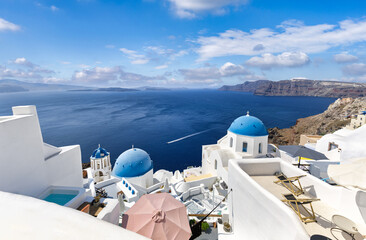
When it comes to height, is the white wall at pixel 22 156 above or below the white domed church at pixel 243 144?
above

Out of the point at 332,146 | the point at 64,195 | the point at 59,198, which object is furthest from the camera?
the point at 332,146

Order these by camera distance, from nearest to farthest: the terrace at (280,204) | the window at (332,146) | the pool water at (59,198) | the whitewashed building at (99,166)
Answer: the terrace at (280,204) < the pool water at (59,198) < the window at (332,146) < the whitewashed building at (99,166)

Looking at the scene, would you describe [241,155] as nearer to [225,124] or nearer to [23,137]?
[23,137]

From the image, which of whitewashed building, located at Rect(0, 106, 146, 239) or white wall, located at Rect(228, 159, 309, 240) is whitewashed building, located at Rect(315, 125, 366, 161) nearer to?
white wall, located at Rect(228, 159, 309, 240)

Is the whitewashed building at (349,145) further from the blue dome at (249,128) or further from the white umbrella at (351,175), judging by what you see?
the white umbrella at (351,175)

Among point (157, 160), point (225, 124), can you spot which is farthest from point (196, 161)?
point (225, 124)

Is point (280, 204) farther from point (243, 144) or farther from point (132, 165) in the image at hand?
point (132, 165)

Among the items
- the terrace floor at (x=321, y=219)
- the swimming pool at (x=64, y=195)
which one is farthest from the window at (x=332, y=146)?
the swimming pool at (x=64, y=195)

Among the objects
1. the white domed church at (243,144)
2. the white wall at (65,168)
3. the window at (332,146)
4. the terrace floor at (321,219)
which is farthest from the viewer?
the window at (332,146)

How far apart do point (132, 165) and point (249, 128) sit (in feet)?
48.1

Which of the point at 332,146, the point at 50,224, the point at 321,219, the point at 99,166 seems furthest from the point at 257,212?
the point at 332,146

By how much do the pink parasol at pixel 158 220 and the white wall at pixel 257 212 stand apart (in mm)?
2729

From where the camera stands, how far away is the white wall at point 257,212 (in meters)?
4.86

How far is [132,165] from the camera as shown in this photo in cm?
2169
